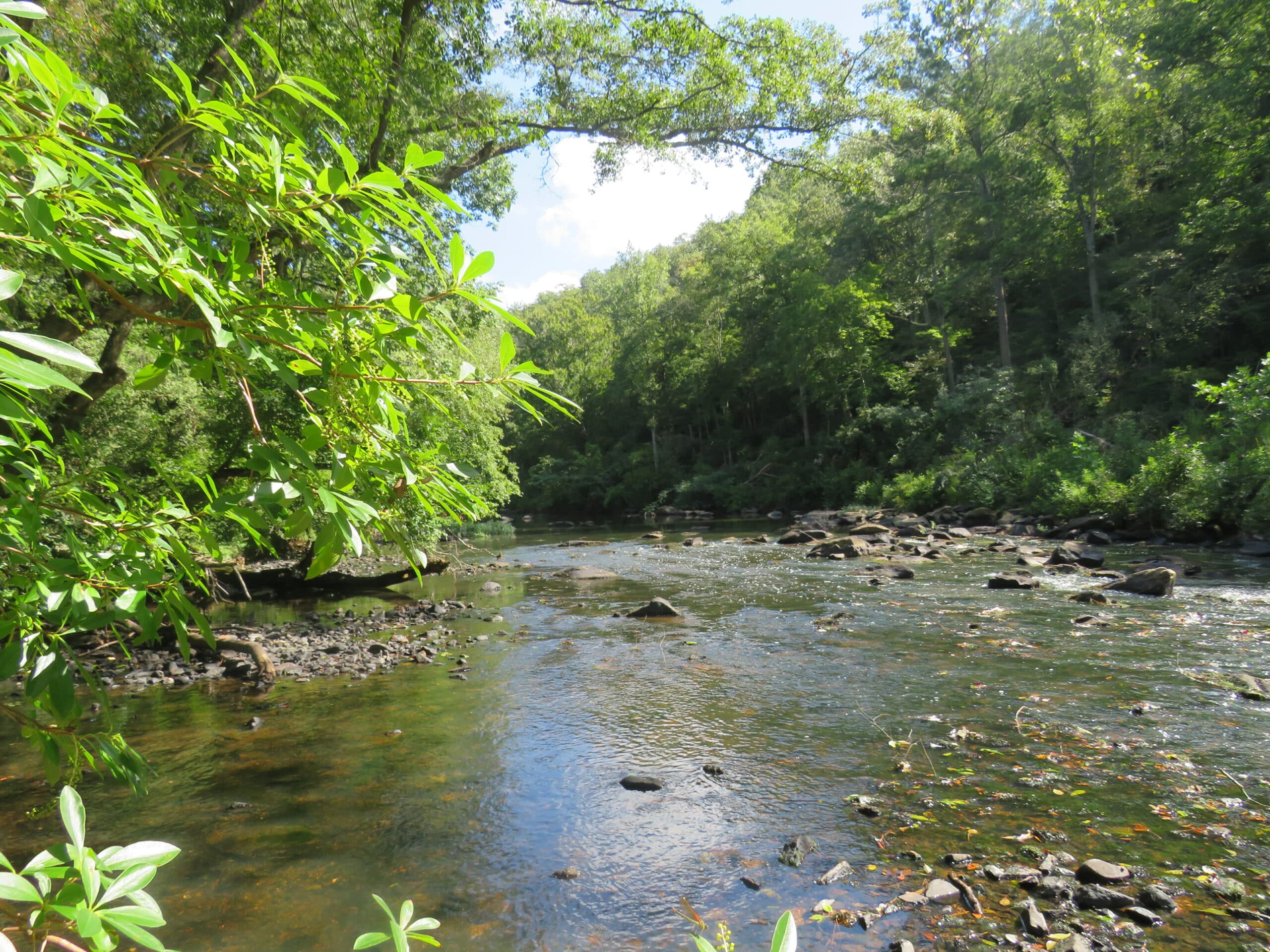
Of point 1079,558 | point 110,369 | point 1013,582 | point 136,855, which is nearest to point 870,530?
point 1079,558

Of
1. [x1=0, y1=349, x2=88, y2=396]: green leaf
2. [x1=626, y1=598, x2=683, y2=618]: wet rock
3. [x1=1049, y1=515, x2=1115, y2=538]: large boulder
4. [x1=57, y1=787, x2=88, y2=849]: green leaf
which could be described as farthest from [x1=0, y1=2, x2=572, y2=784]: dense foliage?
[x1=1049, y1=515, x2=1115, y2=538]: large boulder

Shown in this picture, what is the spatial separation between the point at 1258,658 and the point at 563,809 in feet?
25.1

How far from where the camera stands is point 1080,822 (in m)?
4.35

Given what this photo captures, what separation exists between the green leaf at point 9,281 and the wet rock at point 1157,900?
16.4ft

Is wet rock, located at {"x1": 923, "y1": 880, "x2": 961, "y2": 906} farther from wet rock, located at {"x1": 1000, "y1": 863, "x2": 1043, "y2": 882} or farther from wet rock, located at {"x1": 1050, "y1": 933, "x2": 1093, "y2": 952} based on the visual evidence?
wet rock, located at {"x1": 1050, "y1": 933, "x2": 1093, "y2": 952}

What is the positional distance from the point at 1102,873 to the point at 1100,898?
0.63 feet

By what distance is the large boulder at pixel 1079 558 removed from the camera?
13898mm

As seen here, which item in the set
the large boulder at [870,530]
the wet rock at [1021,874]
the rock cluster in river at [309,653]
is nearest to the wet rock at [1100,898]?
the wet rock at [1021,874]

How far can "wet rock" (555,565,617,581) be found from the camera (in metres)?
16.1

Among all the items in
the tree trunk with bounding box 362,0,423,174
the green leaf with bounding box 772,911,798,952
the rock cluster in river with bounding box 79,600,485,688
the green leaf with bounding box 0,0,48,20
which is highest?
the tree trunk with bounding box 362,0,423,174

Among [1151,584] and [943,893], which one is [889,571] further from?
[943,893]

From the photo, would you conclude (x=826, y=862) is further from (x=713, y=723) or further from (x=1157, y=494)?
(x=1157, y=494)

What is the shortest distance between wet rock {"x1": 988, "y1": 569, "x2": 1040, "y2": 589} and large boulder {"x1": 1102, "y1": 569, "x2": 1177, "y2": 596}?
1.11 meters

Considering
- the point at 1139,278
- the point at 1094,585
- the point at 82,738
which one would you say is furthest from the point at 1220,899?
the point at 1139,278
